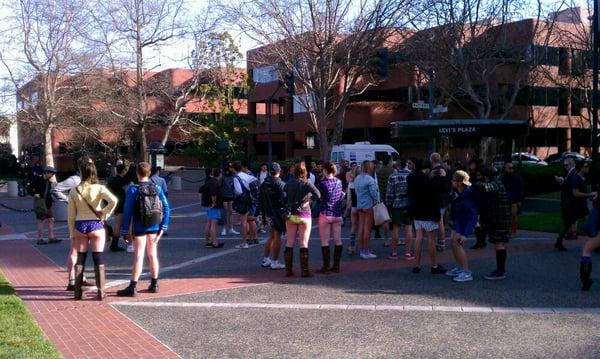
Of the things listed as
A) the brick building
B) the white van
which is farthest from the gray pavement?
the white van

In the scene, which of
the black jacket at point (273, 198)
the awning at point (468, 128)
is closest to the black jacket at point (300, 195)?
the black jacket at point (273, 198)

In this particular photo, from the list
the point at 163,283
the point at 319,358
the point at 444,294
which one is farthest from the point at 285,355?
the point at 163,283

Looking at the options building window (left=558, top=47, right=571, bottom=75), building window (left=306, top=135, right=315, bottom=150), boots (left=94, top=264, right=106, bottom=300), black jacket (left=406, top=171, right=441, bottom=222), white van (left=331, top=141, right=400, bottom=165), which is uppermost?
building window (left=558, top=47, right=571, bottom=75)

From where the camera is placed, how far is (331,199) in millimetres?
10039

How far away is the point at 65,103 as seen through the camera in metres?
36.6

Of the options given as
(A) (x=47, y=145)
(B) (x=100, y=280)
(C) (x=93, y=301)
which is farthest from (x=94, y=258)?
(A) (x=47, y=145)

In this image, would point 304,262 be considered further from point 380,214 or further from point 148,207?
point 148,207

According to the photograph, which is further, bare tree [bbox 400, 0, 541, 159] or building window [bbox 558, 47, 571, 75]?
building window [bbox 558, 47, 571, 75]

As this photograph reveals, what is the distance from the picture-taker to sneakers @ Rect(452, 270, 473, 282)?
30.8 feet

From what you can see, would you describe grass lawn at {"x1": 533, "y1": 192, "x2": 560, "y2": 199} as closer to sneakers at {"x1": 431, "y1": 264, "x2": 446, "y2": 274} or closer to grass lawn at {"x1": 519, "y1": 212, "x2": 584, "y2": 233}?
grass lawn at {"x1": 519, "y1": 212, "x2": 584, "y2": 233}

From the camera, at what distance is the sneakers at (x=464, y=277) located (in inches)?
370

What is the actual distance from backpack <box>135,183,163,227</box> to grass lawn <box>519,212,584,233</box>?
31.8 feet

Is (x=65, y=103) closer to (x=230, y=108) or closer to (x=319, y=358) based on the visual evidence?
(x=230, y=108)

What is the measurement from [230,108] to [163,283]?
36586 mm
